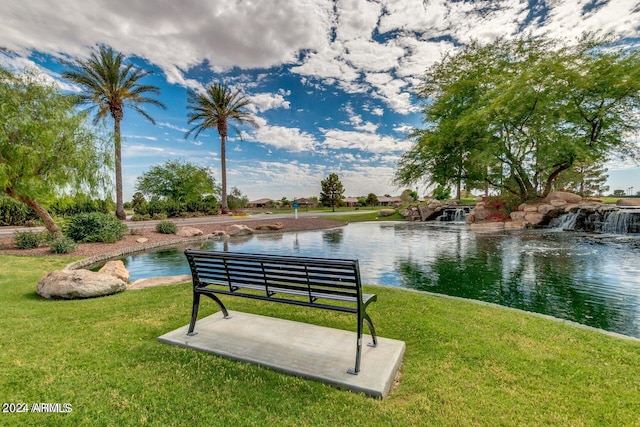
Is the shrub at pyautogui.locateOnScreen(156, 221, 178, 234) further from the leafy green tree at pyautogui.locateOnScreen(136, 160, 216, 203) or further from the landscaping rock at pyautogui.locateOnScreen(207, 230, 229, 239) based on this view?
the leafy green tree at pyautogui.locateOnScreen(136, 160, 216, 203)

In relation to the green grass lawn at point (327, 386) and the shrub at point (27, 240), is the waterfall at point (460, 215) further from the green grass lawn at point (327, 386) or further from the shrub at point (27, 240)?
the shrub at point (27, 240)

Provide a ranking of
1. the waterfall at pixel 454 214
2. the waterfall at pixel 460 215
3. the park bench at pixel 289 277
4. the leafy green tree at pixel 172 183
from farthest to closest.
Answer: the leafy green tree at pixel 172 183 → the waterfall at pixel 454 214 → the waterfall at pixel 460 215 → the park bench at pixel 289 277

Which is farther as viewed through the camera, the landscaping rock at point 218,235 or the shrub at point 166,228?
the landscaping rock at point 218,235

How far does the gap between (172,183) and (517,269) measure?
41.2 metres

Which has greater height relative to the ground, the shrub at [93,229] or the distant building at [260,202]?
the distant building at [260,202]

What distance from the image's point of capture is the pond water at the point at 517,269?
560 centimetres

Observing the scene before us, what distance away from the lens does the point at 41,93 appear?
40.3 ft

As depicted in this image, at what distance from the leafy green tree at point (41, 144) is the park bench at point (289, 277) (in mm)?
12257

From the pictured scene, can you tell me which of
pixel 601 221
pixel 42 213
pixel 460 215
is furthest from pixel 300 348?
pixel 460 215

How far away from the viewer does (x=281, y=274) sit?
329cm

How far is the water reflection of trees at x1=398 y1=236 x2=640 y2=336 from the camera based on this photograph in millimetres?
5211

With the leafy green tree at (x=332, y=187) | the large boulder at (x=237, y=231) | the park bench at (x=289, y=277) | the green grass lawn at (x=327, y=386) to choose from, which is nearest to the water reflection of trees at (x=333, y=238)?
the large boulder at (x=237, y=231)

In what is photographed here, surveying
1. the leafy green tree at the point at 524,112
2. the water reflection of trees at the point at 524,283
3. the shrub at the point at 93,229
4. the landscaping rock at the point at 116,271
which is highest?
the leafy green tree at the point at 524,112

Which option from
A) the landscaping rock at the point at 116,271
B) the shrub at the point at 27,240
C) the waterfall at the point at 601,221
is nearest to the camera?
the landscaping rock at the point at 116,271
